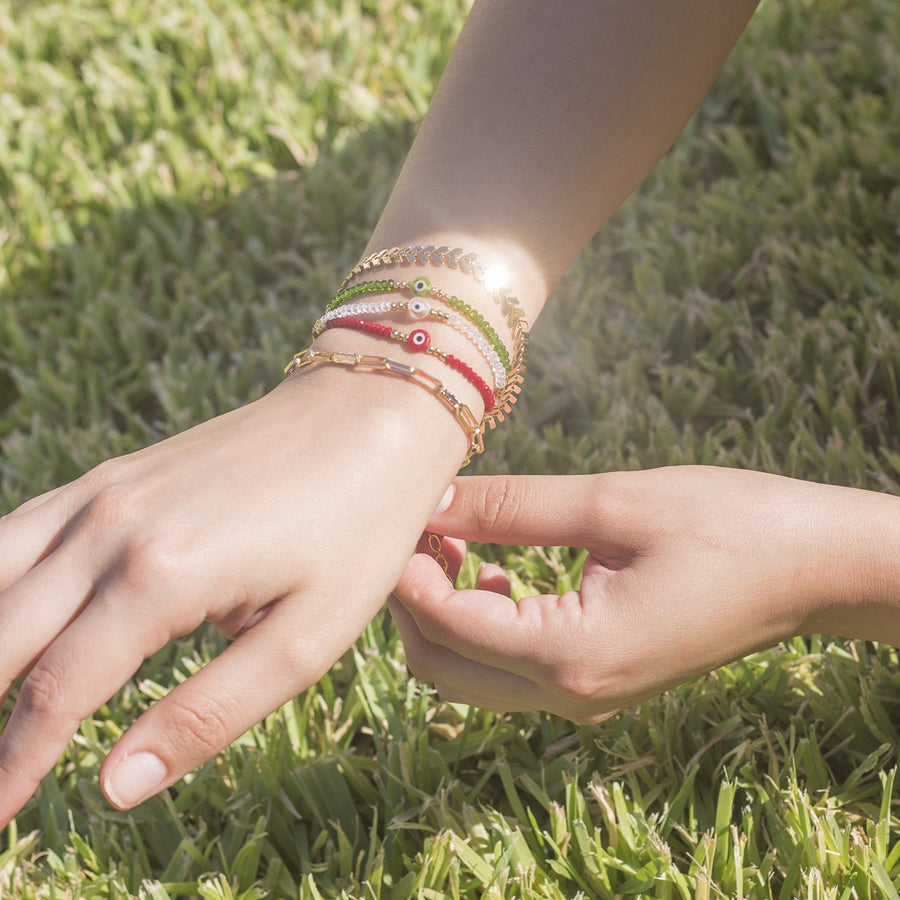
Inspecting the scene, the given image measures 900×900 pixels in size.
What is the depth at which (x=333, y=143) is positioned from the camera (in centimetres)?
299

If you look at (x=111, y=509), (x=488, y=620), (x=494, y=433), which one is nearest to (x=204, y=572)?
(x=111, y=509)

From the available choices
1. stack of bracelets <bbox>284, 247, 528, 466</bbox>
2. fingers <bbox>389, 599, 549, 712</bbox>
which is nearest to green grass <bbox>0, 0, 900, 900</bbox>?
fingers <bbox>389, 599, 549, 712</bbox>

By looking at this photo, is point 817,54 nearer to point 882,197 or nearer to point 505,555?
point 882,197

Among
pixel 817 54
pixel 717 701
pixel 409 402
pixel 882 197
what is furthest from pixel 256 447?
pixel 817 54

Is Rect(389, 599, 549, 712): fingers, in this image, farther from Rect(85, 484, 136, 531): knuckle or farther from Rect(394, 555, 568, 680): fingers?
Rect(85, 484, 136, 531): knuckle

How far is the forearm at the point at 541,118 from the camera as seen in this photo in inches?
56.3

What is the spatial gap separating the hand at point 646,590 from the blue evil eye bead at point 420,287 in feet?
0.97

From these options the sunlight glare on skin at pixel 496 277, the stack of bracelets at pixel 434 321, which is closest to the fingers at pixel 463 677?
the stack of bracelets at pixel 434 321

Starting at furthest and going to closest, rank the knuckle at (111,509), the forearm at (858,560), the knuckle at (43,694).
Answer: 1. the forearm at (858,560)
2. the knuckle at (111,509)
3. the knuckle at (43,694)

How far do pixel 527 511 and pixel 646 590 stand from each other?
0.20 metres

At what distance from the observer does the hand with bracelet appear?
3.51ft

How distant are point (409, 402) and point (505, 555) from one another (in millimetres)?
675

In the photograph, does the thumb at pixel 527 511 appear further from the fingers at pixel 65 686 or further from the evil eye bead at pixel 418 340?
the fingers at pixel 65 686

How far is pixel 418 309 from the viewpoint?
136 centimetres
